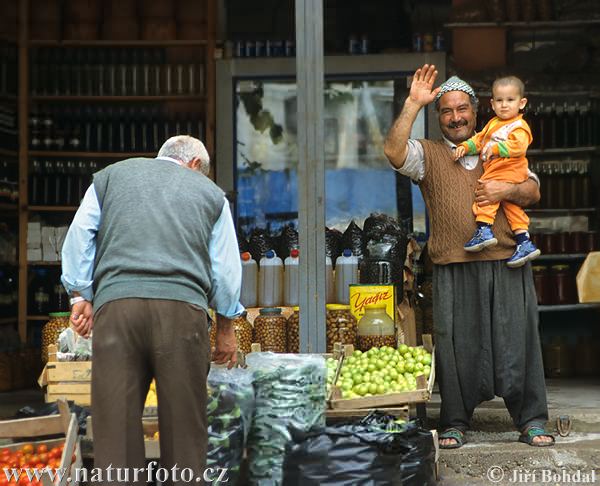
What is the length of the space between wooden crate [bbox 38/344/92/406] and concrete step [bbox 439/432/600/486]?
188 cm

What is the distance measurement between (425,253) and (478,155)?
251 cm

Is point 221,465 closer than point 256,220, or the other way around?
point 221,465

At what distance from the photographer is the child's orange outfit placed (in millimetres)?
5477

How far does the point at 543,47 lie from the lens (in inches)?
375

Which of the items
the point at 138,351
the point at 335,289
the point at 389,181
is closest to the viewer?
the point at 138,351

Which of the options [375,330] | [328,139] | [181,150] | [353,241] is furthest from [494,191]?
[328,139]

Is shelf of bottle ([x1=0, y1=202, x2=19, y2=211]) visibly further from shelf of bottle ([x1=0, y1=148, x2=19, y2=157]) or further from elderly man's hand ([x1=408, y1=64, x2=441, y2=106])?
elderly man's hand ([x1=408, y1=64, x2=441, y2=106])

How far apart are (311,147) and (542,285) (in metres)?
4.11

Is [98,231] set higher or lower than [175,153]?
lower

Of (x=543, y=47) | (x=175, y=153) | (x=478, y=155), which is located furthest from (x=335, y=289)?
(x=543, y=47)

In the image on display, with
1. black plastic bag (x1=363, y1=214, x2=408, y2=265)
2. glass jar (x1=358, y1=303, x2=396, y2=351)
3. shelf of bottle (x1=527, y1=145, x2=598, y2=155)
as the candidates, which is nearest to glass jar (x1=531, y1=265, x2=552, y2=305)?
shelf of bottle (x1=527, y1=145, x2=598, y2=155)

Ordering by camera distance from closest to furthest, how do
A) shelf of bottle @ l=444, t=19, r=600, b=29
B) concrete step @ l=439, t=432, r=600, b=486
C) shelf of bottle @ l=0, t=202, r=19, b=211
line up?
concrete step @ l=439, t=432, r=600, b=486 < shelf of bottle @ l=0, t=202, r=19, b=211 < shelf of bottle @ l=444, t=19, r=600, b=29

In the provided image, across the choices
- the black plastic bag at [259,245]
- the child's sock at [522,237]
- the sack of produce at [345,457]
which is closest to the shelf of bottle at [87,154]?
the black plastic bag at [259,245]

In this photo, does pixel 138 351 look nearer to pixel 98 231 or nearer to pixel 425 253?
pixel 98 231
